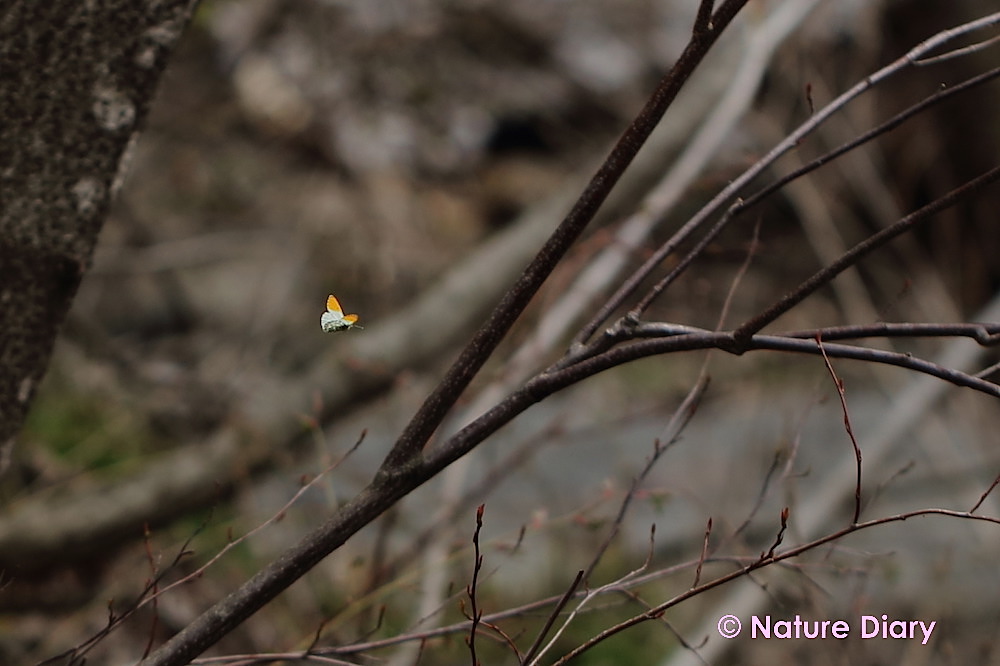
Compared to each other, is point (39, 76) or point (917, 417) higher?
point (39, 76)

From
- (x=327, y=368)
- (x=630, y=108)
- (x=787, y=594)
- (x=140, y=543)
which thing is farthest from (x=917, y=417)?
(x=630, y=108)

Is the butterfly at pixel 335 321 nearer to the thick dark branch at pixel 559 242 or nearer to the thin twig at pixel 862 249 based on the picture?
the thick dark branch at pixel 559 242

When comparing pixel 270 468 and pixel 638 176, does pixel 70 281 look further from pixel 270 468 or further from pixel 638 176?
pixel 638 176

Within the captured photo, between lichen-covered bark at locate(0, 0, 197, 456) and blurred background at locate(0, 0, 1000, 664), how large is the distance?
512mm

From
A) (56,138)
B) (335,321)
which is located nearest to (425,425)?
(335,321)

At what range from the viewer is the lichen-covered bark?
1.00m

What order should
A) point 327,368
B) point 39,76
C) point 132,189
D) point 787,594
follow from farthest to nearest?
point 132,189
point 327,368
point 787,594
point 39,76

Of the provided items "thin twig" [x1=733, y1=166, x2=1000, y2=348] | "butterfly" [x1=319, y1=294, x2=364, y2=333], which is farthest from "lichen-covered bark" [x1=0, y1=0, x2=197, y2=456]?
"thin twig" [x1=733, y1=166, x2=1000, y2=348]

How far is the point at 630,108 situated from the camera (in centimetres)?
454

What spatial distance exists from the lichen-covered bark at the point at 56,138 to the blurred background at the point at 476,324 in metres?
0.51

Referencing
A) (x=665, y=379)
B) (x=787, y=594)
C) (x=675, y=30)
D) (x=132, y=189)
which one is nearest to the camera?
(x=787, y=594)

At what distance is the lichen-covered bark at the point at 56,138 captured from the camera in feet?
3.30

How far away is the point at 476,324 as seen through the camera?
270 centimetres

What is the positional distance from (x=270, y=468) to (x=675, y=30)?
327 cm
